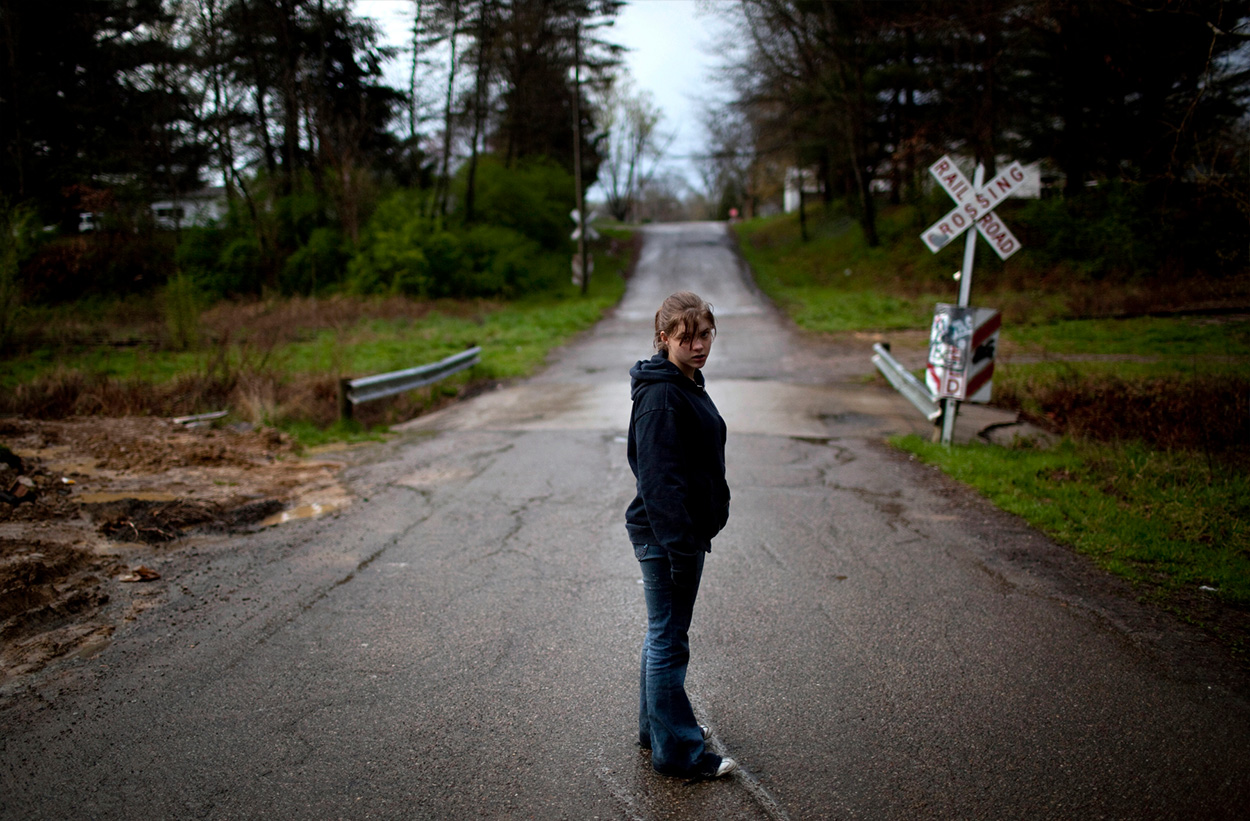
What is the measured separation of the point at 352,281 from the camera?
30359 mm

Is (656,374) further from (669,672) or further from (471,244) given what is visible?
(471,244)

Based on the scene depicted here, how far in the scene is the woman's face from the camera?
2.95 metres

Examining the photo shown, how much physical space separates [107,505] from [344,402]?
4.50 meters

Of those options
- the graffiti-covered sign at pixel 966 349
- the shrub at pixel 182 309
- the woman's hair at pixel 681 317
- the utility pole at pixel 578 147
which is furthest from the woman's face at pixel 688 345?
the utility pole at pixel 578 147

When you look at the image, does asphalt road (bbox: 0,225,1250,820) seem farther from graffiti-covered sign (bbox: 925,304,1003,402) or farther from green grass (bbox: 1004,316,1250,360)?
green grass (bbox: 1004,316,1250,360)

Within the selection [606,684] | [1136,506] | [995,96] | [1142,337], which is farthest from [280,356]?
→ [995,96]

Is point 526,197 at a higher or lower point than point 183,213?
higher

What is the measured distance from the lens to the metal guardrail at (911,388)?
9836mm

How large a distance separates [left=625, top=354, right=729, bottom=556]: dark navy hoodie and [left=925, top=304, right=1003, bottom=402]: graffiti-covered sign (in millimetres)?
6684

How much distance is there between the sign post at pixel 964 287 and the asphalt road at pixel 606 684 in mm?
2415

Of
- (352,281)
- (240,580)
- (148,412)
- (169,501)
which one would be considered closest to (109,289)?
(352,281)

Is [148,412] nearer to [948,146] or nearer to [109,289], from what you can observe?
[109,289]

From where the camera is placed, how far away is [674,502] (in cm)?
285

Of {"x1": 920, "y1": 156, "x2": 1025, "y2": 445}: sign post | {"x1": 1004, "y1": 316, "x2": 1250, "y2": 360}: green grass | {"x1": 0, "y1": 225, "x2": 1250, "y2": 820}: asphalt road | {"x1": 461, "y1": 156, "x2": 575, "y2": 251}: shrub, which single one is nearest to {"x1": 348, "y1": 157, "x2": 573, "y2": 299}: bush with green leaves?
{"x1": 461, "y1": 156, "x2": 575, "y2": 251}: shrub
